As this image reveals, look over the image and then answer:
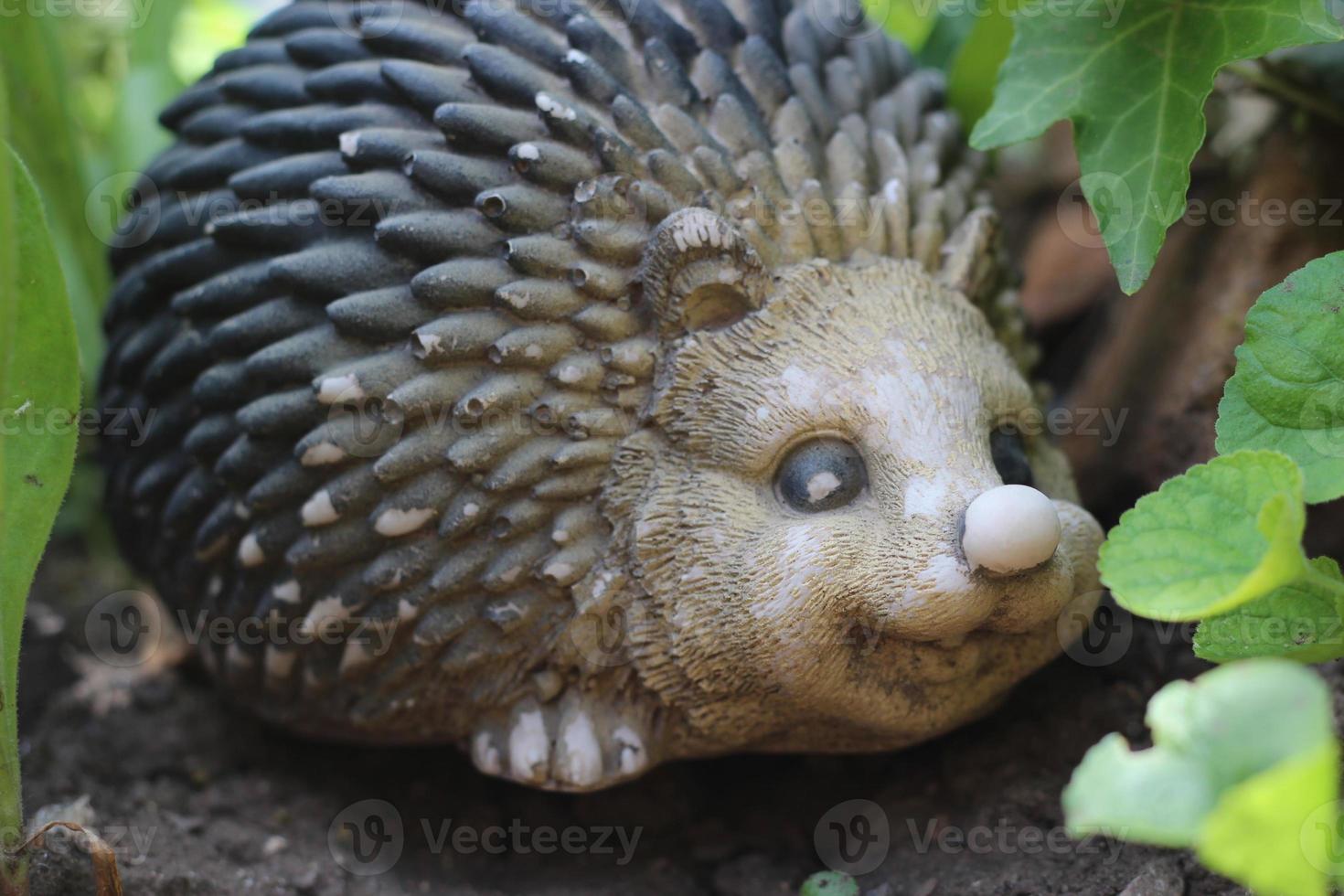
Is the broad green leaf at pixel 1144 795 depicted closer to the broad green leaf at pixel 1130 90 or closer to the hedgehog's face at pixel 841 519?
the hedgehog's face at pixel 841 519

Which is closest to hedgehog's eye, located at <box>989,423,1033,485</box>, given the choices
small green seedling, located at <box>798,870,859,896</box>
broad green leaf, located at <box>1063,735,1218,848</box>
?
small green seedling, located at <box>798,870,859,896</box>

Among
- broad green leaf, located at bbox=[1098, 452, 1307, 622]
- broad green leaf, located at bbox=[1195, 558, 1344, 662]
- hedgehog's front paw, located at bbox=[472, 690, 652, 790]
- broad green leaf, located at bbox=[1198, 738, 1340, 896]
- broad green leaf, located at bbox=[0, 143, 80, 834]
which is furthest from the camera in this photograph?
hedgehog's front paw, located at bbox=[472, 690, 652, 790]

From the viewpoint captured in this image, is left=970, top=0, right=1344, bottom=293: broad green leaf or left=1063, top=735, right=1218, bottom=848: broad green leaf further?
left=970, top=0, right=1344, bottom=293: broad green leaf

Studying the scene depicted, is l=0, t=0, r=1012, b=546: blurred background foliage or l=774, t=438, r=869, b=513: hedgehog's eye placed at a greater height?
l=0, t=0, r=1012, b=546: blurred background foliage

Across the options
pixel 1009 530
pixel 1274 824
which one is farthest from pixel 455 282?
pixel 1274 824

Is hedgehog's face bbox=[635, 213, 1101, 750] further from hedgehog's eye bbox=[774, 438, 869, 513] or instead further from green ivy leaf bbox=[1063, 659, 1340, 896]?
green ivy leaf bbox=[1063, 659, 1340, 896]

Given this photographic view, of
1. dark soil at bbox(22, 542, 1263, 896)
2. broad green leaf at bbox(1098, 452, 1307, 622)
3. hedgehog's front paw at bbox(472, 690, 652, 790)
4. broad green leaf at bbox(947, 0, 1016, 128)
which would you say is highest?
broad green leaf at bbox(947, 0, 1016, 128)

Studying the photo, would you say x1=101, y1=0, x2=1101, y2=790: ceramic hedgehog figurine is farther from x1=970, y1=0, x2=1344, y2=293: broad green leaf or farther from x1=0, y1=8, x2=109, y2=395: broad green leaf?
x1=0, y1=8, x2=109, y2=395: broad green leaf

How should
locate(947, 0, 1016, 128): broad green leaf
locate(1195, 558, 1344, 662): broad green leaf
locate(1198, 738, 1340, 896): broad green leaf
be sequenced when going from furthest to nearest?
locate(947, 0, 1016, 128): broad green leaf
locate(1195, 558, 1344, 662): broad green leaf
locate(1198, 738, 1340, 896): broad green leaf

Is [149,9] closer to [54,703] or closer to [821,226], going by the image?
[54,703]
